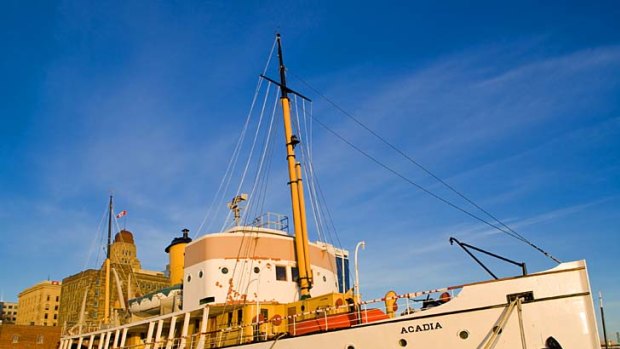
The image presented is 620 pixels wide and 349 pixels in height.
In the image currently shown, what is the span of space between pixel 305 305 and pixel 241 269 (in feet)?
13.9

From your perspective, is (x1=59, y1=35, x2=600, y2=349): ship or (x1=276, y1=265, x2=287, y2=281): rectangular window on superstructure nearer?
(x1=59, y1=35, x2=600, y2=349): ship

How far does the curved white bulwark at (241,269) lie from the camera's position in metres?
21.9

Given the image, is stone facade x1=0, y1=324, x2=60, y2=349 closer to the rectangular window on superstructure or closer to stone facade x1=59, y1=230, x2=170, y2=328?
the rectangular window on superstructure

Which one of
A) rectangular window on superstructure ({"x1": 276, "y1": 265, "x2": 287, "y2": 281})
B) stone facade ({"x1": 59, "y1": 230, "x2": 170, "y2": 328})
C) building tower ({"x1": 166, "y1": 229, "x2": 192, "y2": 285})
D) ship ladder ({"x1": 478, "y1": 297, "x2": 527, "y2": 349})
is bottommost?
ship ladder ({"x1": 478, "y1": 297, "x2": 527, "y2": 349})

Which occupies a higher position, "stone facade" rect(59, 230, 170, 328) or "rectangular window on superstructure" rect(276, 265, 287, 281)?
"stone facade" rect(59, 230, 170, 328)

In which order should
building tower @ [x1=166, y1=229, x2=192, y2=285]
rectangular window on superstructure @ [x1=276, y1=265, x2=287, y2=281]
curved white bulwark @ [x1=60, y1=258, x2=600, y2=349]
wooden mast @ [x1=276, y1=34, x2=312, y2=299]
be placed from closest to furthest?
curved white bulwark @ [x1=60, y1=258, x2=600, y2=349] < wooden mast @ [x1=276, y1=34, x2=312, y2=299] < rectangular window on superstructure @ [x1=276, y1=265, x2=287, y2=281] < building tower @ [x1=166, y1=229, x2=192, y2=285]

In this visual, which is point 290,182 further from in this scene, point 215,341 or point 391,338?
point 391,338

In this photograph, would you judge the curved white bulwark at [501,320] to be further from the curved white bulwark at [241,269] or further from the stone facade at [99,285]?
the stone facade at [99,285]

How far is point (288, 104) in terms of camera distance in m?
24.6

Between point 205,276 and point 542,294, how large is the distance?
528 inches

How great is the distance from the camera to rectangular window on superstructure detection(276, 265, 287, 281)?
74.4 ft

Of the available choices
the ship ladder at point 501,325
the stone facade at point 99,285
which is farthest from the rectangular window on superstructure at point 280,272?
the stone facade at point 99,285

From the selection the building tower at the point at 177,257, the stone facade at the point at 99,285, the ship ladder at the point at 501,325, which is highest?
the stone facade at the point at 99,285

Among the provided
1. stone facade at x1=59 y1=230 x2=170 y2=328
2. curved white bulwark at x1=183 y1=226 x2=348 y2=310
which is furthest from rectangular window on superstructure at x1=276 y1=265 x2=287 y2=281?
stone facade at x1=59 y1=230 x2=170 y2=328
